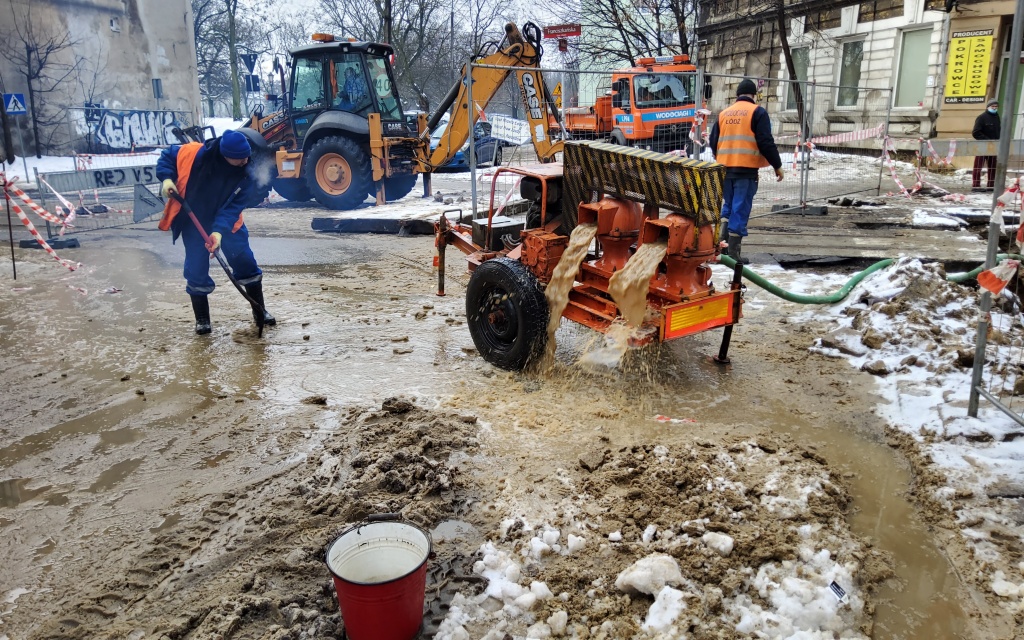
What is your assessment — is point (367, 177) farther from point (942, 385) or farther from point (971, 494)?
point (971, 494)

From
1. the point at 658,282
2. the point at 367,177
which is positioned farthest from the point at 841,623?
the point at 367,177

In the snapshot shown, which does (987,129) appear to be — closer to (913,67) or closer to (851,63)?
(913,67)

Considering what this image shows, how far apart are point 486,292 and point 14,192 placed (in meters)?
6.80

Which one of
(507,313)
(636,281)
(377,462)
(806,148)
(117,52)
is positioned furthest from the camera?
(117,52)

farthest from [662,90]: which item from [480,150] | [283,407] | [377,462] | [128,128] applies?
[128,128]

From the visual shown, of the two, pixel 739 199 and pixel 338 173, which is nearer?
pixel 739 199

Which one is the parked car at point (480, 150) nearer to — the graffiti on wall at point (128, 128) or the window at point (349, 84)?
the window at point (349, 84)

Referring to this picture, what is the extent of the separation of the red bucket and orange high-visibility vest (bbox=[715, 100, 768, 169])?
6.10 metres

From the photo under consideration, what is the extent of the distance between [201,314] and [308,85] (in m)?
8.04

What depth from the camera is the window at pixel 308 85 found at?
12820mm

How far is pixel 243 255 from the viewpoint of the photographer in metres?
6.29

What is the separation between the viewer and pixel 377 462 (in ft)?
12.4

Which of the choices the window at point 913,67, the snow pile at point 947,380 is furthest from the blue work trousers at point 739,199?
the window at point 913,67

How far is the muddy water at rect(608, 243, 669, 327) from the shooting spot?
457cm
